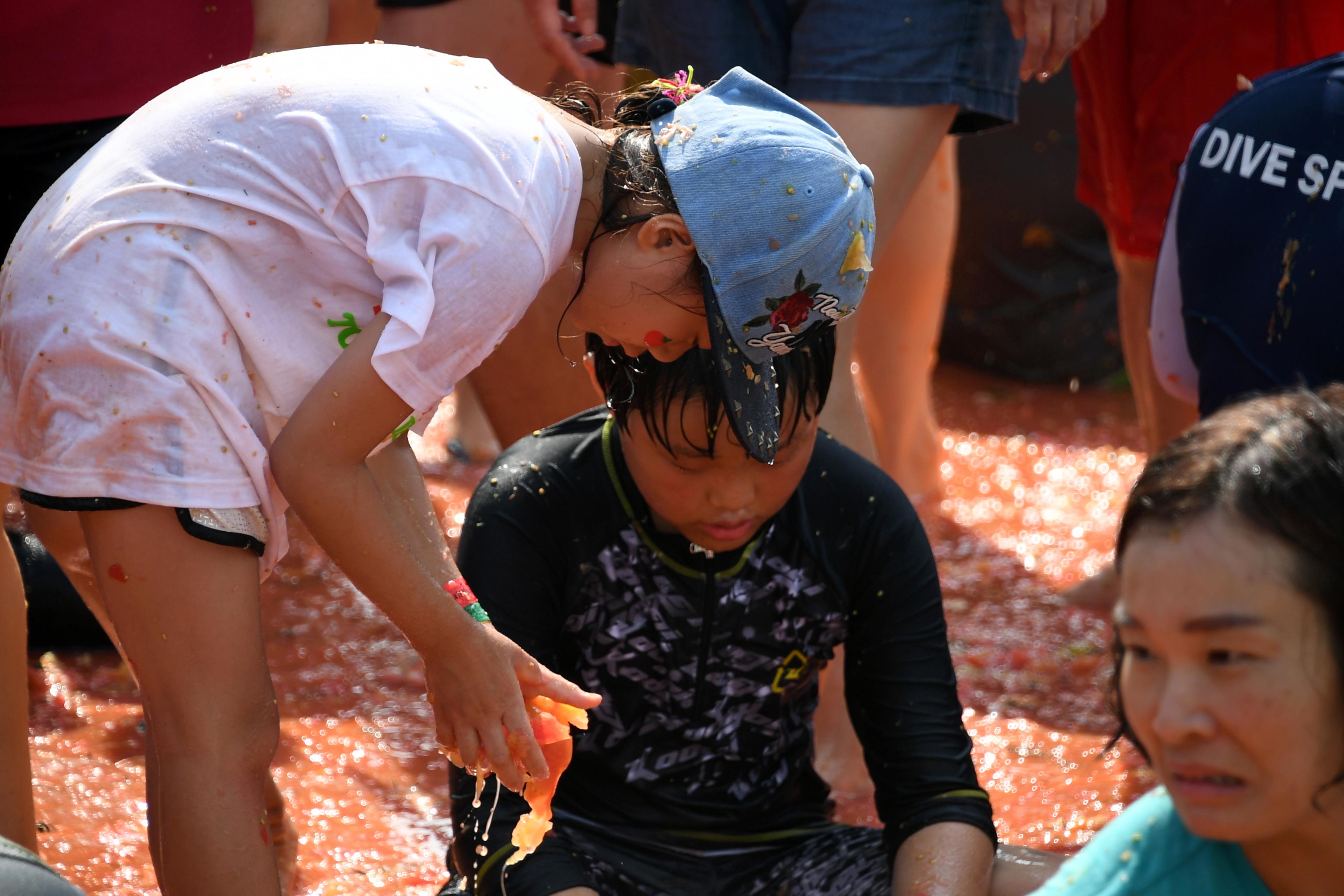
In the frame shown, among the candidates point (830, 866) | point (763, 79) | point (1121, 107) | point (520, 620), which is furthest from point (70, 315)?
point (1121, 107)

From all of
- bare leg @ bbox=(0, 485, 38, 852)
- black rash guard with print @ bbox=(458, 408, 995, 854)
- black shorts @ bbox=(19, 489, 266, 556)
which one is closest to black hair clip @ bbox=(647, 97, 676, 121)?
black rash guard with print @ bbox=(458, 408, 995, 854)

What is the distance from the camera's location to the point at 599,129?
6.64ft

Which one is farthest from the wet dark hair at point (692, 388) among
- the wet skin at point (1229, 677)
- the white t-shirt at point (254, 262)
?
the wet skin at point (1229, 677)

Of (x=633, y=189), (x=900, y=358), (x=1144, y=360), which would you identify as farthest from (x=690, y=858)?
(x=900, y=358)

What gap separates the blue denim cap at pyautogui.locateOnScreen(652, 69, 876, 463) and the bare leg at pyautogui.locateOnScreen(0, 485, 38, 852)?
1.02 metres

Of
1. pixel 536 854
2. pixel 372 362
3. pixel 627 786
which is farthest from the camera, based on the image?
pixel 627 786

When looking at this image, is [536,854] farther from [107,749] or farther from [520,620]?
[107,749]

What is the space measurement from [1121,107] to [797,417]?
6.00ft

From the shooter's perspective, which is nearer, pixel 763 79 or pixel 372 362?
pixel 372 362

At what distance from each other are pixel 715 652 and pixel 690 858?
0.29 metres

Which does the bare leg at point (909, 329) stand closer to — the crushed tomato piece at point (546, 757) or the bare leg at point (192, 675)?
the crushed tomato piece at point (546, 757)

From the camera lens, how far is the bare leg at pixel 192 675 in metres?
1.81

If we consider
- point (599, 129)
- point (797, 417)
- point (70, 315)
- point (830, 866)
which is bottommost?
point (830, 866)

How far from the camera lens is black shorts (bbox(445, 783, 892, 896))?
6.64 feet
